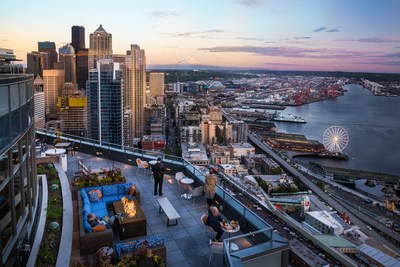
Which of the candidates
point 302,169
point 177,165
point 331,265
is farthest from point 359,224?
point 177,165

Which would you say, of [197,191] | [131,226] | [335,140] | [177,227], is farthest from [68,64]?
[131,226]

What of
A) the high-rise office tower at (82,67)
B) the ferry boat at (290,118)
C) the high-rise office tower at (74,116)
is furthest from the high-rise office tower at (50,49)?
the ferry boat at (290,118)

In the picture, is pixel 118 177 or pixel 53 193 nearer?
pixel 53 193

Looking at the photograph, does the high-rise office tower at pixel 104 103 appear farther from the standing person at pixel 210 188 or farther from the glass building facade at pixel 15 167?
the glass building facade at pixel 15 167

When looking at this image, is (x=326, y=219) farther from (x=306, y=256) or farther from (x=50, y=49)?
(x=50, y=49)

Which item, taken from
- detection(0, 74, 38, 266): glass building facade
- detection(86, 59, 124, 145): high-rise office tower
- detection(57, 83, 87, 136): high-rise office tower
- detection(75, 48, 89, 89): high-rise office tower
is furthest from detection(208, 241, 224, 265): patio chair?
detection(75, 48, 89, 89): high-rise office tower

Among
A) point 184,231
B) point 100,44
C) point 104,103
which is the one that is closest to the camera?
point 184,231

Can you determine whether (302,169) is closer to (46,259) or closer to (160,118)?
(160,118)
